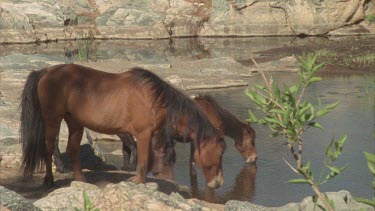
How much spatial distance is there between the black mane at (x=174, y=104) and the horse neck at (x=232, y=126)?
84.5 inches

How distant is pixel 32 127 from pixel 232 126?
3203mm

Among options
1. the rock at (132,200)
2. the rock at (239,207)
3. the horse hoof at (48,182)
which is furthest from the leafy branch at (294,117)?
the horse hoof at (48,182)

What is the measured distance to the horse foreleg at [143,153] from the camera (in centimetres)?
916

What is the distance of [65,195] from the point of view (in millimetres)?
7527

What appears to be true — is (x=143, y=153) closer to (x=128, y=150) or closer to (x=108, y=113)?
(x=108, y=113)

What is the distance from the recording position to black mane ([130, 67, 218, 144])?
9.12 metres

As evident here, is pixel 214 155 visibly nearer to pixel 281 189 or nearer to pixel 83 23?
pixel 281 189

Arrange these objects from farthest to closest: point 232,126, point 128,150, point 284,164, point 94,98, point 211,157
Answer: point 284,164
point 232,126
point 128,150
point 211,157
point 94,98

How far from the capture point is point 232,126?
A: 11914 millimetres

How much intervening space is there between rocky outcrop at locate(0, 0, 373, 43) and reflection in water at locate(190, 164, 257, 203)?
25467mm

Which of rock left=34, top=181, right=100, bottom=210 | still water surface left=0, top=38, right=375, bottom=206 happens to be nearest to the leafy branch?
still water surface left=0, top=38, right=375, bottom=206

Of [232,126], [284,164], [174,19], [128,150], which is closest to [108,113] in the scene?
[128,150]

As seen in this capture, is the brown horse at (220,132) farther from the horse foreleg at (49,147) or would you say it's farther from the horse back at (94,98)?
the horse foreleg at (49,147)

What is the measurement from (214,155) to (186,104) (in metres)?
0.81
